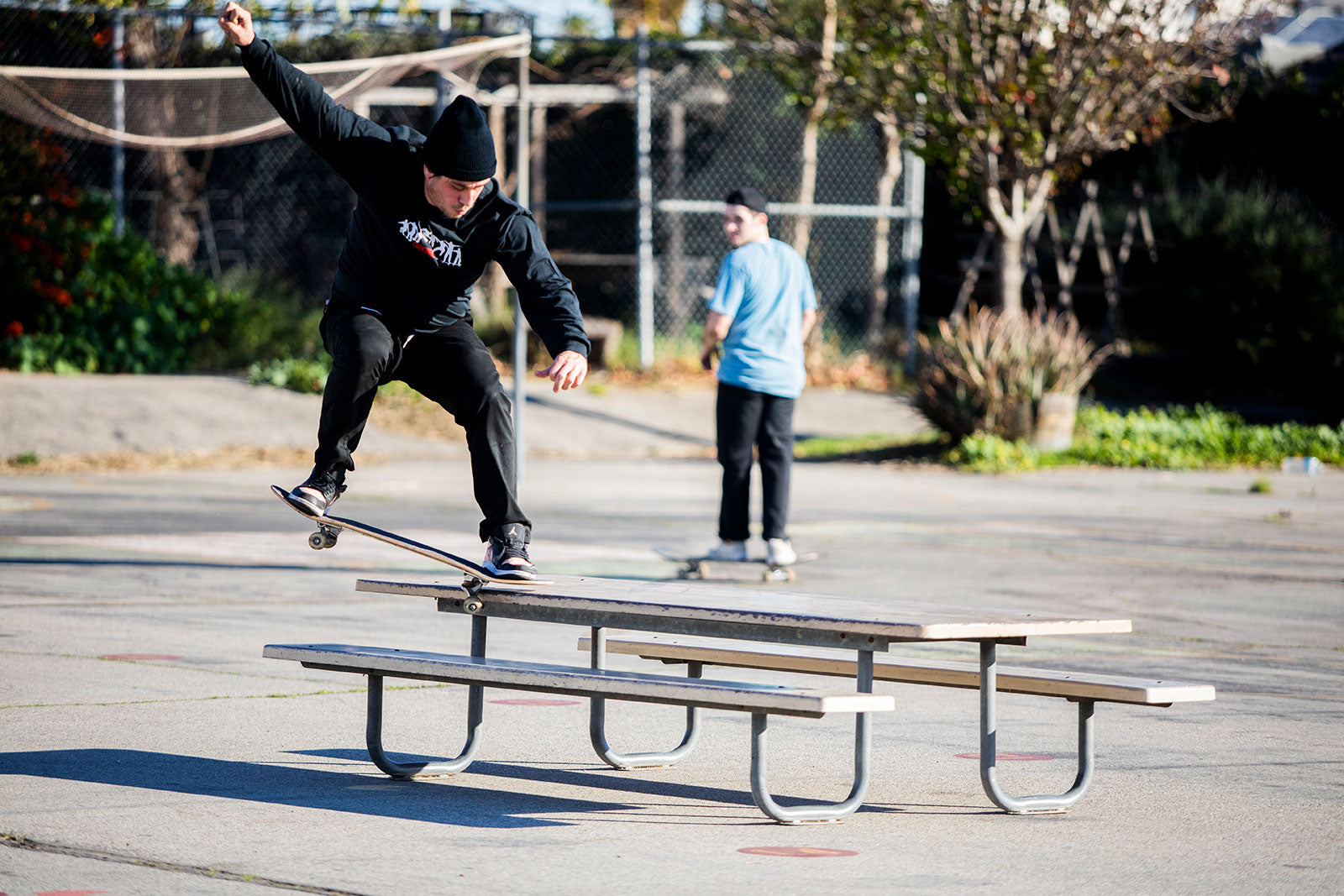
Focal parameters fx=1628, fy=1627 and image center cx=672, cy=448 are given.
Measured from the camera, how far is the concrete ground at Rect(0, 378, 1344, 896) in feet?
13.0

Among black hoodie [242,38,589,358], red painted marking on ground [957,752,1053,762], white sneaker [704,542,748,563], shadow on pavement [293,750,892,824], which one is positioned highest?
black hoodie [242,38,589,358]

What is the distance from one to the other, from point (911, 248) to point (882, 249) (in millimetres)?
1070

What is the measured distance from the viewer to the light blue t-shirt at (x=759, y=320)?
934 cm

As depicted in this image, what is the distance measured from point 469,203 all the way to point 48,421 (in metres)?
12.1

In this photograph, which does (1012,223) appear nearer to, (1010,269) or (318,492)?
(1010,269)

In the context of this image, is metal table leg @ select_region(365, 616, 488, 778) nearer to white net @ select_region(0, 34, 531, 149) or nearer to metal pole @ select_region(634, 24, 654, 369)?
white net @ select_region(0, 34, 531, 149)

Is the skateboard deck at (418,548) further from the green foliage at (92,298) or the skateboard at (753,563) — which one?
the green foliage at (92,298)

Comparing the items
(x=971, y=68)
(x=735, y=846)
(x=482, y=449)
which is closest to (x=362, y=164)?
(x=482, y=449)

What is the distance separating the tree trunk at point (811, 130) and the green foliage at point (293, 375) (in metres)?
6.78

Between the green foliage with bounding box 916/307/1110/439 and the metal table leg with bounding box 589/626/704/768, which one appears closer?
the metal table leg with bounding box 589/626/704/768

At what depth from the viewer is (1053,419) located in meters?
17.2

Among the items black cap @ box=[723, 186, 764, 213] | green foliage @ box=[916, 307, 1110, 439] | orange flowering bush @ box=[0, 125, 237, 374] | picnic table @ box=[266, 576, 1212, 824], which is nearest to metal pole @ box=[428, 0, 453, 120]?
orange flowering bush @ box=[0, 125, 237, 374]

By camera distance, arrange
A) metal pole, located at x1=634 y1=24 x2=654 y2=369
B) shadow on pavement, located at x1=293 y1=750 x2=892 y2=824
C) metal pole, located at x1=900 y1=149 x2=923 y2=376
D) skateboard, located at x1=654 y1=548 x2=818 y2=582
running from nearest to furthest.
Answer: shadow on pavement, located at x1=293 y1=750 x2=892 y2=824
skateboard, located at x1=654 y1=548 x2=818 y2=582
metal pole, located at x1=634 y1=24 x2=654 y2=369
metal pole, located at x1=900 y1=149 x2=923 y2=376

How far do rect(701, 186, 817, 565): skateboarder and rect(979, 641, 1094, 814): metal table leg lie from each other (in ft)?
15.2
